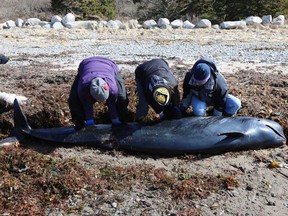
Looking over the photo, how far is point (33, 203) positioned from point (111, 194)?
107 cm

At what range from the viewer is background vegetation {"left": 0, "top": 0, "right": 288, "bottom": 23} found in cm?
2889

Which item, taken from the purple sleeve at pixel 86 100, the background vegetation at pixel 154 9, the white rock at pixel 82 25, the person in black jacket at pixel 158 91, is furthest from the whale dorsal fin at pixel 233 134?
the background vegetation at pixel 154 9

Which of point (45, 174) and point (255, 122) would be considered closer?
point (45, 174)

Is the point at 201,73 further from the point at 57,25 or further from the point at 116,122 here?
the point at 57,25

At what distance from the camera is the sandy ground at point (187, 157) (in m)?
6.02

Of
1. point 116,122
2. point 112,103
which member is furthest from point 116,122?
point 112,103

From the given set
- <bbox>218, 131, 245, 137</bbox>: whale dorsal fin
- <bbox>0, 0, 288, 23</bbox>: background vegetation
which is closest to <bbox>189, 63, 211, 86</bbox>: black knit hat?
<bbox>218, 131, 245, 137</bbox>: whale dorsal fin

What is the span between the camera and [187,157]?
7195mm

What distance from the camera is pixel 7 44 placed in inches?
752

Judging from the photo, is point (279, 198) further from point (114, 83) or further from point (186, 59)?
point (186, 59)

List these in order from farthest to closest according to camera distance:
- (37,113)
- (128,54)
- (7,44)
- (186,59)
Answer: (7,44)
(128,54)
(186,59)
(37,113)

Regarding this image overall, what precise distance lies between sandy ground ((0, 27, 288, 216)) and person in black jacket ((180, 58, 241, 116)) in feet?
2.43

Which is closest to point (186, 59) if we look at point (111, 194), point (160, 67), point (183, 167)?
point (160, 67)

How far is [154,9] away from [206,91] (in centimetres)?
2748
